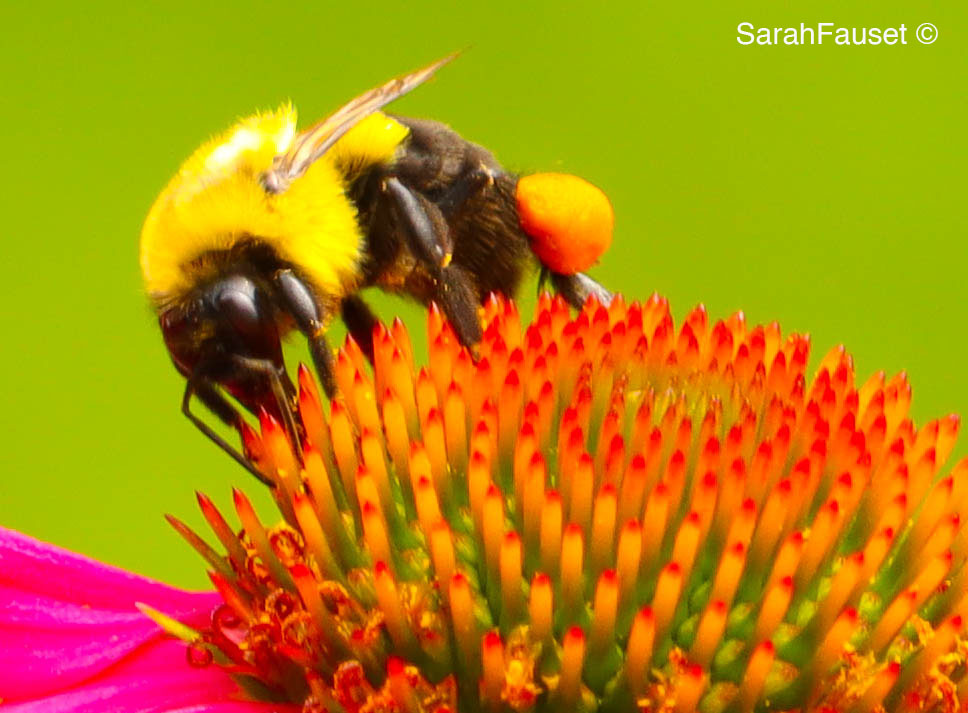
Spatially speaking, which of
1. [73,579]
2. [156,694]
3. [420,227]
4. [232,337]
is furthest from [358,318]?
[156,694]

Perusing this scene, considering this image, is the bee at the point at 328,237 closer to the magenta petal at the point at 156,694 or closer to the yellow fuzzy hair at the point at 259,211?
the yellow fuzzy hair at the point at 259,211

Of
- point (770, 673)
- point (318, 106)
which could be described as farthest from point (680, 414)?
point (318, 106)

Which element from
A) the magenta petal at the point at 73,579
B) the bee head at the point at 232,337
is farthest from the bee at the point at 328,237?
the magenta petal at the point at 73,579

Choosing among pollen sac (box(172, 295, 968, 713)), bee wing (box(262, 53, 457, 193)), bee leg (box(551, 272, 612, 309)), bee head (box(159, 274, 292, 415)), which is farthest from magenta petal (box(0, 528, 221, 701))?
bee leg (box(551, 272, 612, 309))

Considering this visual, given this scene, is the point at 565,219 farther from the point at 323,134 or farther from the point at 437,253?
the point at 323,134

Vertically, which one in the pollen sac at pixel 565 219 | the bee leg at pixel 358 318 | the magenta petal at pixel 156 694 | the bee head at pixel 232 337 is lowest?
the magenta petal at pixel 156 694
